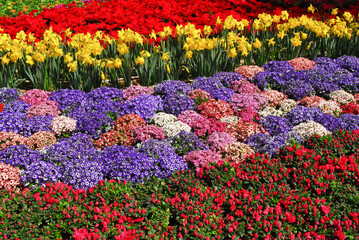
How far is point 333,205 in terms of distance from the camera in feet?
11.3

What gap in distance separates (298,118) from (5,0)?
1024 centimetres

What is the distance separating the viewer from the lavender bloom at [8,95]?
211 inches

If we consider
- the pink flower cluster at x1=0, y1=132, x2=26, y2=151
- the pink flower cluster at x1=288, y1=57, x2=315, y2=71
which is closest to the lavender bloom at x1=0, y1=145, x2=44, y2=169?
the pink flower cluster at x1=0, y1=132, x2=26, y2=151

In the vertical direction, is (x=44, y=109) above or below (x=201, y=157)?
above

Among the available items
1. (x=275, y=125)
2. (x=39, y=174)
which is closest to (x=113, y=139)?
(x=39, y=174)

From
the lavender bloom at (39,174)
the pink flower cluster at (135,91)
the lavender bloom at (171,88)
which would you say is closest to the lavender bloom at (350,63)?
the lavender bloom at (171,88)

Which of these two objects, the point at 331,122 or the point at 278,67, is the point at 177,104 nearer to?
the point at 331,122

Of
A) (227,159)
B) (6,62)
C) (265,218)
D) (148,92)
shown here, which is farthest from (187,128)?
(6,62)

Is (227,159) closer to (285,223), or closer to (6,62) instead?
(285,223)

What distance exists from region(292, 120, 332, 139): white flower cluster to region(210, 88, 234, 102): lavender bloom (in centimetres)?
125

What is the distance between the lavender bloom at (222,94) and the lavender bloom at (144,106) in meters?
0.89

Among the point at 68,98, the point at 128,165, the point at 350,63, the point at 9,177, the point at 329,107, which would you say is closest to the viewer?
the point at 9,177

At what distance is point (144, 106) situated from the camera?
5.25 m

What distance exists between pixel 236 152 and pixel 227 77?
7.39ft
